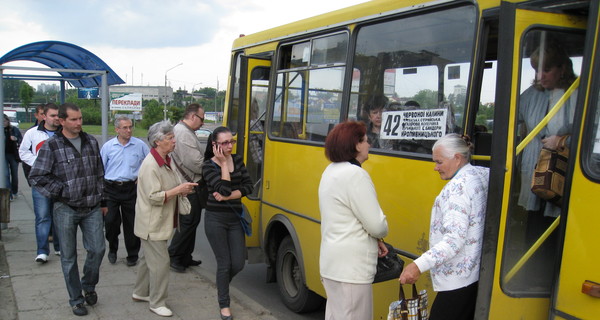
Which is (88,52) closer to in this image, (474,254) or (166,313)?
(166,313)

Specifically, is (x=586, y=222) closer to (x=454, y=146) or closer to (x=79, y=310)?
(x=454, y=146)

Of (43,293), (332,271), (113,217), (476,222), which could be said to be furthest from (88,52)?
(476,222)

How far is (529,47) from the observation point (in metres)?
3.10

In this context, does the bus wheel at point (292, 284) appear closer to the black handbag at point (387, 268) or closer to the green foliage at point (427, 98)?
the black handbag at point (387, 268)

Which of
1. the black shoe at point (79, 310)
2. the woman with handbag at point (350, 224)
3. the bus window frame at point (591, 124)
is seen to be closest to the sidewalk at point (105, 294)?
the black shoe at point (79, 310)

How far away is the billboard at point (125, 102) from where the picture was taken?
47.9 m

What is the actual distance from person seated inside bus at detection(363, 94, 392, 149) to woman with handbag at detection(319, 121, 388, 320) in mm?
965

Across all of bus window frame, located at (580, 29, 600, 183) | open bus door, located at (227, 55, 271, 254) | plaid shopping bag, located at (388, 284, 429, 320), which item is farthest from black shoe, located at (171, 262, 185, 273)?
bus window frame, located at (580, 29, 600, 183)

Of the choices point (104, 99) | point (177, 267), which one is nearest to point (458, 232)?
point (177, 267)

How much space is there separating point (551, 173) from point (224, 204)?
3003mm

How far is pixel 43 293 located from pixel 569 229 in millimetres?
5302

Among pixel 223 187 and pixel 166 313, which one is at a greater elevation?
pixel 223 187

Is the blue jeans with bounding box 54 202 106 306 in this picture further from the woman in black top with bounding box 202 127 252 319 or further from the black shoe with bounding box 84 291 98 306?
the woman in black top with bounding box 202 127 252 319

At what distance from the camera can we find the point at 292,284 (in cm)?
597
